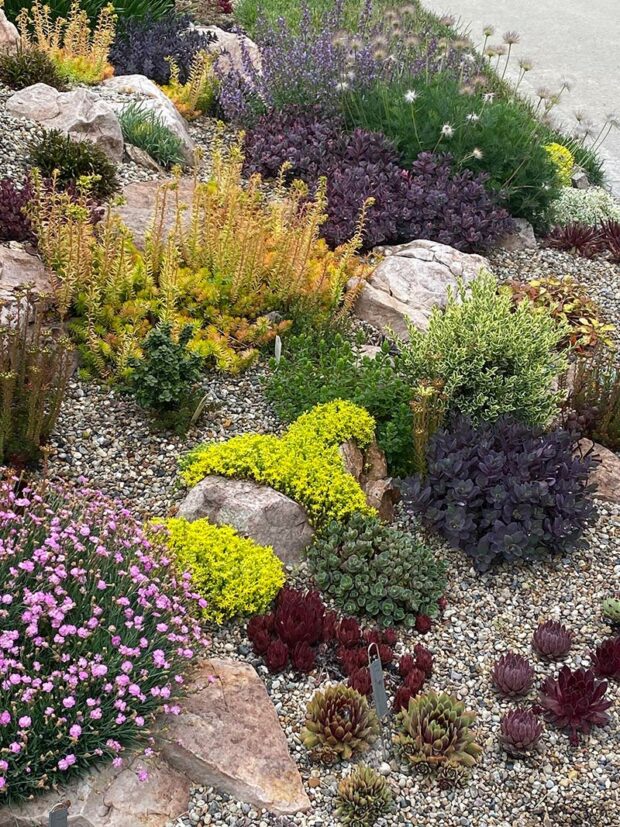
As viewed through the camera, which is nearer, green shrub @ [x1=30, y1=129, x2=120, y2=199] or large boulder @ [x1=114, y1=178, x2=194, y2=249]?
large boulder @ [x1=114, y1=178, x2=194, y2=249]

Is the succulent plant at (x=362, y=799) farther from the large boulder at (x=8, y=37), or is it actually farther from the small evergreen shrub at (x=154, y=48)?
the small evergreen shrub at (x=154, y=48)

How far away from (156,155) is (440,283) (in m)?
2.89

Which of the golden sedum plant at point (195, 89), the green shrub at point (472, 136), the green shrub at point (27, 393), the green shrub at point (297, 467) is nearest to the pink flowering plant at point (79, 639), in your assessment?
the green shrub at point (27, 393)

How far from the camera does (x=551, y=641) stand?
4.63 m

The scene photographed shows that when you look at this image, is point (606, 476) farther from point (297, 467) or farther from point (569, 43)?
point (569, 43)

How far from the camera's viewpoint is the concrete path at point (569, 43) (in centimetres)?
1413

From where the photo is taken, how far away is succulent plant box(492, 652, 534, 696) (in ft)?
14.4

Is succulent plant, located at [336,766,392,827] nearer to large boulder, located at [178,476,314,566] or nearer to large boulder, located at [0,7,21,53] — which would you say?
large boulder, located at [178,476,314,566]

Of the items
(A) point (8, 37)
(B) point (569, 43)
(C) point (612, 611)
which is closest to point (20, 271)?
(C) point (612, 611)

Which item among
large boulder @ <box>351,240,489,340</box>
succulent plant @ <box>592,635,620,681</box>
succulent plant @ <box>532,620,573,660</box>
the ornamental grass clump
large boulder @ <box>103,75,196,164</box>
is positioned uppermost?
succulent plant @ <box>592,635,620,681</box>

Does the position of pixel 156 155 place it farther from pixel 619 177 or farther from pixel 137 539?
pixel 619 177

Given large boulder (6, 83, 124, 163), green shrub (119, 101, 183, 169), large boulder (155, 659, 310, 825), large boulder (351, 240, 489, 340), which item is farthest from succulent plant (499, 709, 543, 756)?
green shrub (119, 101, 183, 169)

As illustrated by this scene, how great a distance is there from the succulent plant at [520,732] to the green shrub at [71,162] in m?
5.04

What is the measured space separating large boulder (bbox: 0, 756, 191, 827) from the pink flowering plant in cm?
7
